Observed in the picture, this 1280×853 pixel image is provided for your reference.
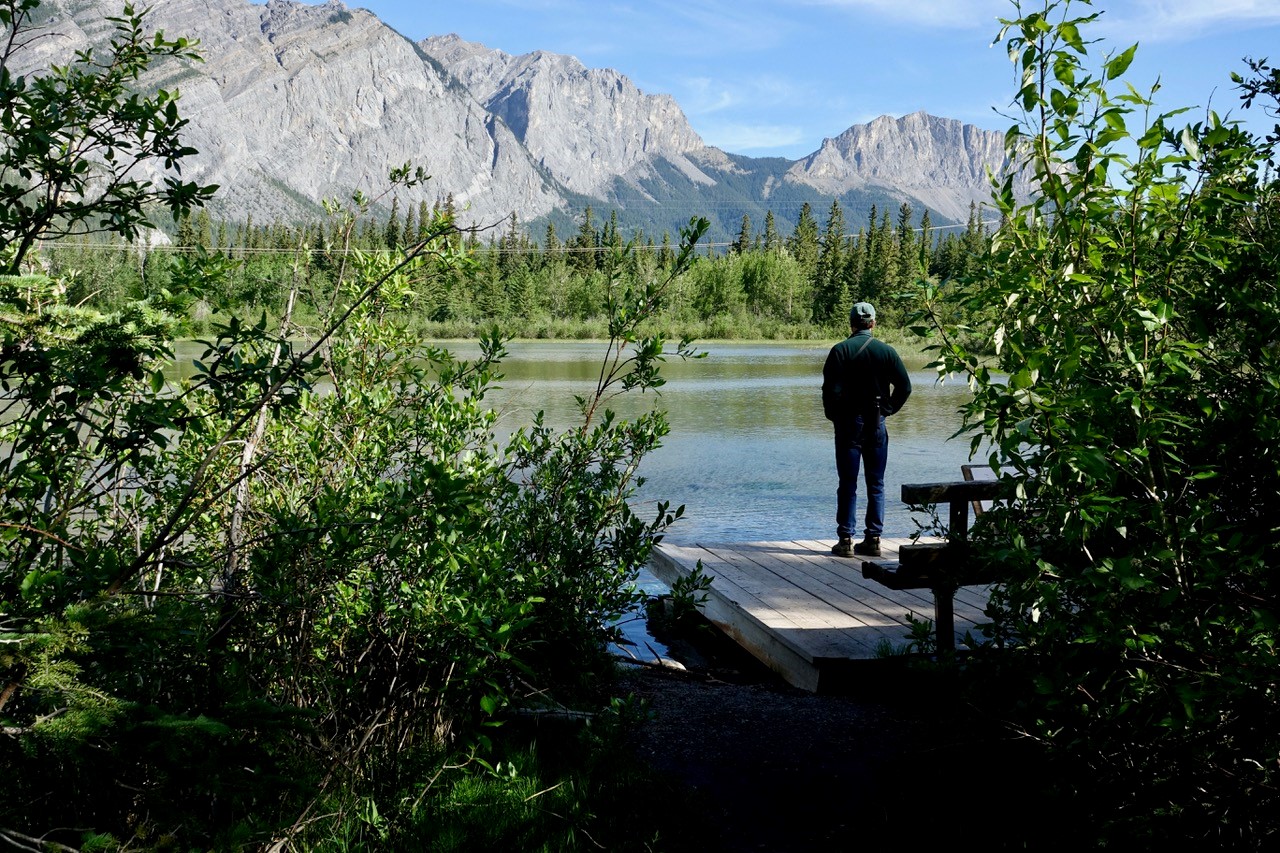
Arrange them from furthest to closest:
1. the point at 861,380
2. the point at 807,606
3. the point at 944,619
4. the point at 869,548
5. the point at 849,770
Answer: the point at 869,548
the point at 861,380
the point at 807,606
the point at 944,619
the point at 849,770

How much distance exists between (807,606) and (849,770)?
212cm

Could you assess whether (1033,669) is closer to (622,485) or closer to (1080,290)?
(1080,290)

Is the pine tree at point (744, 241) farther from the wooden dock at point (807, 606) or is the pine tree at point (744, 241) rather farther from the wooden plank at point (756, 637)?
the wooden plank at point (756, 637)

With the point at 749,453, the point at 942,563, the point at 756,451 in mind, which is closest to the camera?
the point at 942,563

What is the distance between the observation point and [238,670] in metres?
2.66

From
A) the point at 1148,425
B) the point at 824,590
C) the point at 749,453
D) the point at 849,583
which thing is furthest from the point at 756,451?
the point at 1148,425

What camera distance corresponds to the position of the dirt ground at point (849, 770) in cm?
365

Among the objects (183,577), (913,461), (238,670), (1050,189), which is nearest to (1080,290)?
(1050,189)

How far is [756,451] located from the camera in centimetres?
1568

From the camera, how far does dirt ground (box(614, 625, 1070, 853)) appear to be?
3.65 m

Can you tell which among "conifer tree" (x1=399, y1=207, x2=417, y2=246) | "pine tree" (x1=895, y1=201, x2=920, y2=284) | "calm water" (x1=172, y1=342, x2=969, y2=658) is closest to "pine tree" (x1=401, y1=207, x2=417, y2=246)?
"conifer tree" (x1=399, y1=207, x2=417, y2=246)

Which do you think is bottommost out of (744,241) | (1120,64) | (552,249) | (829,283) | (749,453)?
(749,453)

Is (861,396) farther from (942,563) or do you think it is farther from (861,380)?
(942,563)

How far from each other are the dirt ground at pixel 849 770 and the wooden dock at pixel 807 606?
207 millimetres
